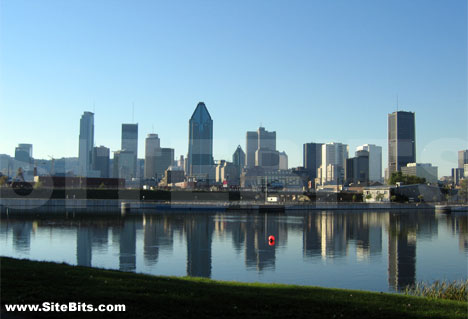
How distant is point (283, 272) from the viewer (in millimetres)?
35281

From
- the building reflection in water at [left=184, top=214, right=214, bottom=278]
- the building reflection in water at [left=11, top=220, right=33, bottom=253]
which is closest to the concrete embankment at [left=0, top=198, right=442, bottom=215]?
the building reflection in water at [left=11, top=220, right=33, bottom=253]

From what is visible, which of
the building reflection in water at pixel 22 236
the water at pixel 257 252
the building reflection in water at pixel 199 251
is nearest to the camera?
the water at pixel 257 252

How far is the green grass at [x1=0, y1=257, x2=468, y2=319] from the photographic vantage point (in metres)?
14.5

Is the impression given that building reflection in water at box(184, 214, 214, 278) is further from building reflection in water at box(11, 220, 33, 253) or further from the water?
building reflection in water at box(11, 220, 33, 253)

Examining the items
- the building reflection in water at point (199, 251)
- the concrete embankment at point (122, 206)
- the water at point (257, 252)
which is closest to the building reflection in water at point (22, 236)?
the water at point (257, 252)

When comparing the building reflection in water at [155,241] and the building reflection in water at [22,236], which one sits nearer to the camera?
the building reflection in water at [155,241]

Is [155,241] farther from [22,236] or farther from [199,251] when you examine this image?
[22,236]

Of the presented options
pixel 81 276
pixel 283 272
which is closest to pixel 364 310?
pixel 81 276

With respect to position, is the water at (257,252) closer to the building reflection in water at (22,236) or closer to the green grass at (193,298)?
the building reflection in water at (22,236)

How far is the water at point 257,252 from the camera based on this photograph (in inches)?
1374

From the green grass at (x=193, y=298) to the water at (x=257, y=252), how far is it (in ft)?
41.8

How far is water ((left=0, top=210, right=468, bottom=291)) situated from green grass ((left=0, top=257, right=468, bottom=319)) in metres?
12.8

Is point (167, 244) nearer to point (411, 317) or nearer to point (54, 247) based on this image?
point (54, 247)

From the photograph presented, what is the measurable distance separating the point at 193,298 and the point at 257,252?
31.4m
